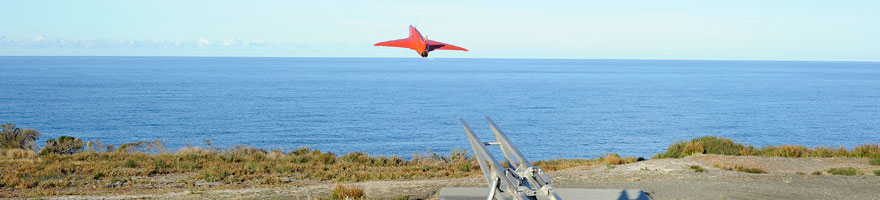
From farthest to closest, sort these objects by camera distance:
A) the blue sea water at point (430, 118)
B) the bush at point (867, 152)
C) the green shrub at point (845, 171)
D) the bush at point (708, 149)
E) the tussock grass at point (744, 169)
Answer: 1. the blue sea water at point (430, 118)
2. the bush at point (708, 149)
3. the bush at point (867, 152)
4. the tussock grass at point (744, 169)
5. the green shrub at point (845, 171)

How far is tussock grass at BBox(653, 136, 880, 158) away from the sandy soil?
2039mm

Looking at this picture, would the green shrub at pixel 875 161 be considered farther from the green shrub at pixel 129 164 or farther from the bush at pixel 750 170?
the green shrub at pixel 129 164

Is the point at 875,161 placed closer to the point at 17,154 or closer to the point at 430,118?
the point at 17,154

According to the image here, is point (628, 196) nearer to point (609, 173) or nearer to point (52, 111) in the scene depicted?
point (609, 173)

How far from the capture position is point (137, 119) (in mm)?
55969

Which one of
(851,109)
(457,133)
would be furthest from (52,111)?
(851,109)

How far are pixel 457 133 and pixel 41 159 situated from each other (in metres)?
30.6

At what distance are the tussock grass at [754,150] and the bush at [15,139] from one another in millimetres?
26608

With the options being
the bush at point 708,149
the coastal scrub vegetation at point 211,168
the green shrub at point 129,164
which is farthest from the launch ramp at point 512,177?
the green shrub at point 129,164

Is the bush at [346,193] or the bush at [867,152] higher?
the bush at [346,193]

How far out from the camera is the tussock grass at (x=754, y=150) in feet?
67.7

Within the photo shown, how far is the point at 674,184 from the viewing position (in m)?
14.7

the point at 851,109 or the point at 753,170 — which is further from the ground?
the point at 753,170

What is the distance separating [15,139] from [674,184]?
1140 inches
